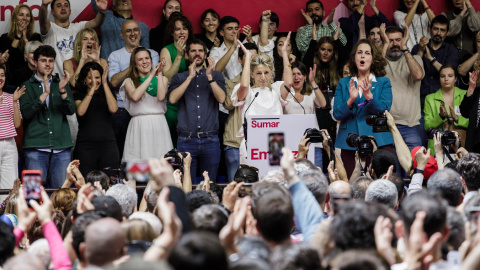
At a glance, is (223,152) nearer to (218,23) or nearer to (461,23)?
(218,23)

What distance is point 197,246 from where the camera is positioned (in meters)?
2.63

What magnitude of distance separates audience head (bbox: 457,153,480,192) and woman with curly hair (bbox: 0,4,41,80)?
17.3 feet

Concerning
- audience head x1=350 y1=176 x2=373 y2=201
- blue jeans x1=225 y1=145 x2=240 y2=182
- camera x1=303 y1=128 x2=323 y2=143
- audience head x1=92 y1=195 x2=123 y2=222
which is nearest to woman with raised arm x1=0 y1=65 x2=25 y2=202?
blue jeans x1=225 y1=145 x2=240 y2=182

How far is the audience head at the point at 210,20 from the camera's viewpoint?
29.7 feet

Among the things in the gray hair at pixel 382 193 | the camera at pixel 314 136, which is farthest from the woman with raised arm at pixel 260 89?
the gray hair at pixel 382 193

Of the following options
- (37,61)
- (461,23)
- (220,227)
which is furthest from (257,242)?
(461,23)

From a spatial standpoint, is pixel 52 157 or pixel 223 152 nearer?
pixel 52 157

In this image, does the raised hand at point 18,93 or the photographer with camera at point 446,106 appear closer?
the raised hand at point 18,93

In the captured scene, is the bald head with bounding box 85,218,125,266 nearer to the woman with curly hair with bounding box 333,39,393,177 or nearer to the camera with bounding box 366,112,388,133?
the camera with bounding box 366,112,388,133

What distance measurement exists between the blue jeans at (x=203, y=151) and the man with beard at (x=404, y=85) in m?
1.97

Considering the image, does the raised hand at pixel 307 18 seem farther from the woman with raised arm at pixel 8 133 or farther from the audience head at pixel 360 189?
the audience head at pixel 360 189

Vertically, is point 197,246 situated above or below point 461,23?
below

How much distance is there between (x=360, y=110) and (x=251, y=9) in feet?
10.0

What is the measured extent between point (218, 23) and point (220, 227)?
5.73 metres
